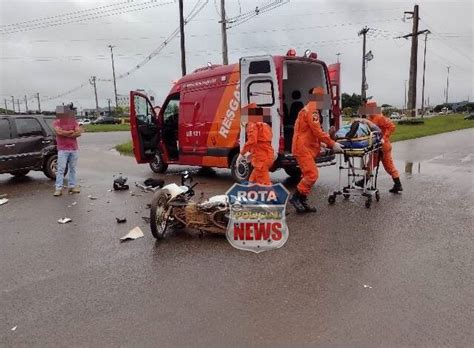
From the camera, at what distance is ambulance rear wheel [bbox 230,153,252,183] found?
8986mm

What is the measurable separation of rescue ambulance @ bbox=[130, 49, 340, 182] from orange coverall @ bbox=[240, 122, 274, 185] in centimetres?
143

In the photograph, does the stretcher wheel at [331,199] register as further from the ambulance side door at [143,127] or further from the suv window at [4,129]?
the suv window at [4,129]

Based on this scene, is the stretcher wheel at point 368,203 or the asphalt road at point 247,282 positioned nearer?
the asphalt road at point 247,282

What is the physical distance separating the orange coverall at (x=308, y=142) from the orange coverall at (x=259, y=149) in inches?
23.5

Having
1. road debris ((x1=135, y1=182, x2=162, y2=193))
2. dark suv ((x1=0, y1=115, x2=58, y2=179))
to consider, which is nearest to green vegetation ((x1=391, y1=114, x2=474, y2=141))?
road debris ((x1=135, y1=182, x2=162, y2=193))

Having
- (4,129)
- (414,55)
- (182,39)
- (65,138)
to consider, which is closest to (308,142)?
(65,138)

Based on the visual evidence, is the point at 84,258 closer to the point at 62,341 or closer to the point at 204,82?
the point at 62,341

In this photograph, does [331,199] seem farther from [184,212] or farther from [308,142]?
[184,212]

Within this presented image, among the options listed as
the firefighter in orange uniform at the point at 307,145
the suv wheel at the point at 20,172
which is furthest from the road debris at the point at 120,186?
the firefighter in orange uniform at the point at 307,145

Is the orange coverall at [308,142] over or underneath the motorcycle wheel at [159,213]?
over

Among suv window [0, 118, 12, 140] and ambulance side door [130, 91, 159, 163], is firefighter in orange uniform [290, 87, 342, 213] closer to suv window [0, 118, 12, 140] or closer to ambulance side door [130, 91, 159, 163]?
ambulance side door [130, 91, 159, 163]

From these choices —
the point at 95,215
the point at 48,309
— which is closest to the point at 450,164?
the point at 95,215

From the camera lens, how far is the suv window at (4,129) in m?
9.96

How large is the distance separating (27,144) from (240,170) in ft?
16.8
